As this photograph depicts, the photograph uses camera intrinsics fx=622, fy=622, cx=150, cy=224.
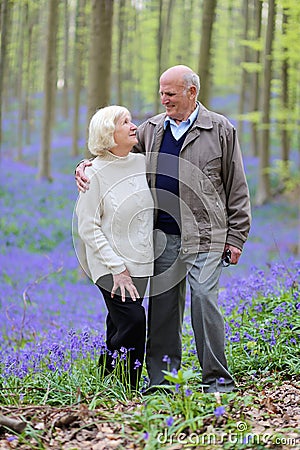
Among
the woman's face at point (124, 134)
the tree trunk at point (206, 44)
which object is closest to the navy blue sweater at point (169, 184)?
the woman's face at point (124, 134)

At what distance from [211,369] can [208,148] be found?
5.31 feet

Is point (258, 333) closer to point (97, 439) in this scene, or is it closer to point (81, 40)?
point (97, 439)

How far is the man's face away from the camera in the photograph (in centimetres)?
446

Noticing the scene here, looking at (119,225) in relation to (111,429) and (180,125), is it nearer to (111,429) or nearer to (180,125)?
(180,125)

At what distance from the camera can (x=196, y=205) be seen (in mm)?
4570

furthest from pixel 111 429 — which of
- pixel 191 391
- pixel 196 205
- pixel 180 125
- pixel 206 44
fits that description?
pixel 206 44

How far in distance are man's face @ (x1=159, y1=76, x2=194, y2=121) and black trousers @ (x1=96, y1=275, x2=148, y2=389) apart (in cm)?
126

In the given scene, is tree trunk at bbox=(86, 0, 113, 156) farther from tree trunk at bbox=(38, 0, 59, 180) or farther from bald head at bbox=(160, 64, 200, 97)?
tree trunk at bbox=(38, 0, 59, 180)

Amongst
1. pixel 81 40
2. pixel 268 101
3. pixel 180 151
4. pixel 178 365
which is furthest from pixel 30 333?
pixel 81 40

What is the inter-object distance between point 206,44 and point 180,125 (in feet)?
24.2

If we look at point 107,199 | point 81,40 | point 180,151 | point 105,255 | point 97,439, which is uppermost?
point 81,40

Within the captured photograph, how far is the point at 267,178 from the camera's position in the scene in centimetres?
2028

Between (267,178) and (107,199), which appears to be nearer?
(107,199)

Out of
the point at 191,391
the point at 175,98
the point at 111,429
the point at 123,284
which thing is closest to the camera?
the point at 111,429
